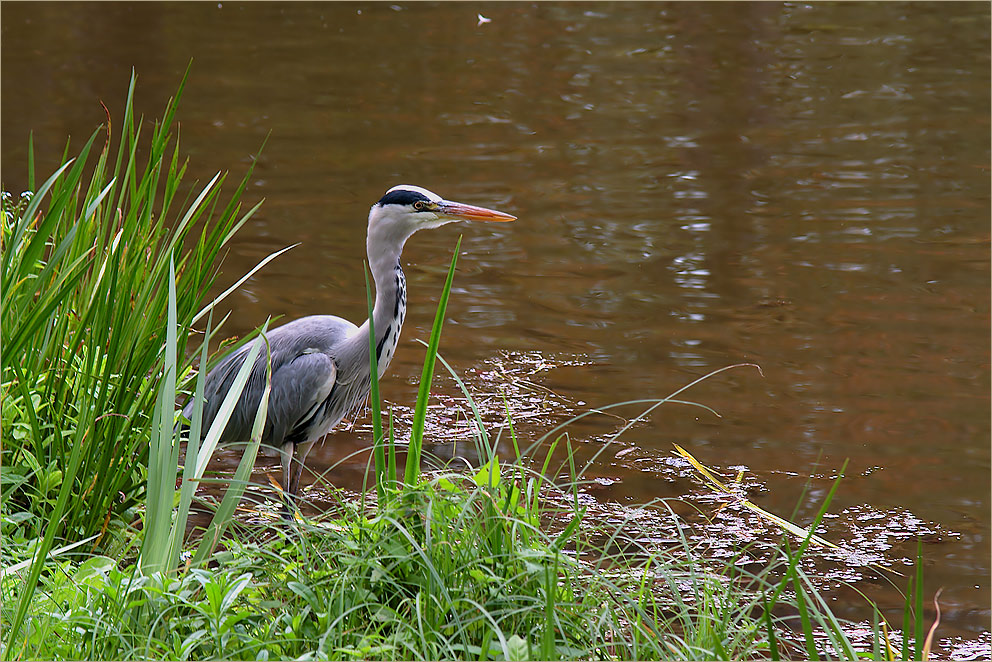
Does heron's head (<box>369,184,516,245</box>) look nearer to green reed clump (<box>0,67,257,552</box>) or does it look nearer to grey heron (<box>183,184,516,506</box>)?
grey heron (<box>183,184,516,506</box>)

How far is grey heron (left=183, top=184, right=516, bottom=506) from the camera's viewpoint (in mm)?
4148

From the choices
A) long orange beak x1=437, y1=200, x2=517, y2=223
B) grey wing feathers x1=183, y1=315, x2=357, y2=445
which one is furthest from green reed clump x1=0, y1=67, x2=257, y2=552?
long orange beak x1=437, y1=200, x2=517, y2=223

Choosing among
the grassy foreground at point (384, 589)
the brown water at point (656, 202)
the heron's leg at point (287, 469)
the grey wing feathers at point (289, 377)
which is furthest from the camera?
the brown water at point (656, 202)

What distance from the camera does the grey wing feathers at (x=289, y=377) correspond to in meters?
4.23

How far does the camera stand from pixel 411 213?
4133mm

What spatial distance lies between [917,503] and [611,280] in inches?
101

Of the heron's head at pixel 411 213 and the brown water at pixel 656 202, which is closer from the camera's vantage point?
the heron's head at pixel 411 213

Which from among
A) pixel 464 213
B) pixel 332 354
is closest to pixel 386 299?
pixel 332 354

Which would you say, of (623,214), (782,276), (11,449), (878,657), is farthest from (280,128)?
(878,657)

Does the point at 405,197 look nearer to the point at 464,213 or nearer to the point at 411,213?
the point at 411,213

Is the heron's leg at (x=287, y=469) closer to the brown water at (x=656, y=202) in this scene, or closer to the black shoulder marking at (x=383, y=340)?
the brown water at (x=656, y=202)

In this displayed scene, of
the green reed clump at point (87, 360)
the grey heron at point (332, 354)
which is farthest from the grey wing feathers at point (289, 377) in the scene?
the green reed clump at point (87, 360)

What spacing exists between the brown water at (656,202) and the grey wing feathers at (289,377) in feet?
0.93

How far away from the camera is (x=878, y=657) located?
87.2 inches
